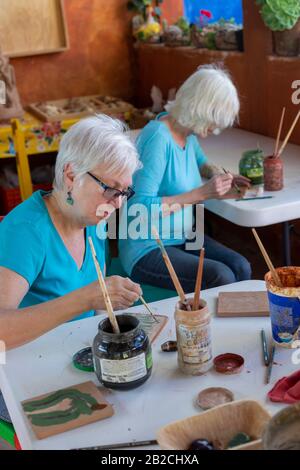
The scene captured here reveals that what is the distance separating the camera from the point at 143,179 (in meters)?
2.35

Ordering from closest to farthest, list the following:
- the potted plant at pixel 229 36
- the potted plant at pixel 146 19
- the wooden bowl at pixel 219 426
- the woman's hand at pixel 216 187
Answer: the wooden bowl at pixel 219 426 → the woman's hand at pixel 216 187 → the potted plant at pixel 229 36 → the potted plant at pixel 146 19

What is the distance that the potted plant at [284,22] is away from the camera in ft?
9.53

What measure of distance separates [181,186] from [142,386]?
4.45 ft

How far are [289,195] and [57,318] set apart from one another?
4.08 ft

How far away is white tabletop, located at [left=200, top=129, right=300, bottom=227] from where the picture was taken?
2.23 m

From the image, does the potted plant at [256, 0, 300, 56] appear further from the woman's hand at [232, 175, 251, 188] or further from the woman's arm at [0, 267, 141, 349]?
the woman's arm at [0, 267, 141, 349]

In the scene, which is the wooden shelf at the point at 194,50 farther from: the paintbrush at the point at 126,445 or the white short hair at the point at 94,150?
the paintbrush at the point at 126,445

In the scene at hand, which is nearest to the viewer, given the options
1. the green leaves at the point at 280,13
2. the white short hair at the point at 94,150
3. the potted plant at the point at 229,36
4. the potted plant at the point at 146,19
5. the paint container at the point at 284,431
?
the paint container at the point at 284,431

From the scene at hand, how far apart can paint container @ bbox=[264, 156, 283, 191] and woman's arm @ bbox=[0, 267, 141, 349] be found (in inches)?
45.2

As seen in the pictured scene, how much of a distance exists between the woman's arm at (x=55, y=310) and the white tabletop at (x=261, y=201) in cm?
93

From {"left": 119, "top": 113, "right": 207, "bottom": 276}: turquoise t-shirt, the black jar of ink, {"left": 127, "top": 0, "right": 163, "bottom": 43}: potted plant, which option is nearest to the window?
{"left": 127, "top": 0, "right": 163, "bottom": 43}: potted plant

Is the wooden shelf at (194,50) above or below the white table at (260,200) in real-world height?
above

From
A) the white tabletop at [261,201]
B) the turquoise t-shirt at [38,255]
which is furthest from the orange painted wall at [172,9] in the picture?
the turquoise t-shirt at [38,255]
